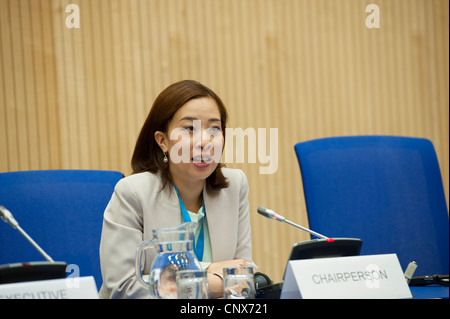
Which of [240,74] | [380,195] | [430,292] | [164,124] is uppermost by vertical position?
[240,74]

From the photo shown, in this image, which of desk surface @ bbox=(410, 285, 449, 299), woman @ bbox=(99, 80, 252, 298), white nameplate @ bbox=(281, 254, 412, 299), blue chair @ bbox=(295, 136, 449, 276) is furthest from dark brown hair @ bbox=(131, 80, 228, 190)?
white nameplate @ bbox=(281, 254, 412, 299)

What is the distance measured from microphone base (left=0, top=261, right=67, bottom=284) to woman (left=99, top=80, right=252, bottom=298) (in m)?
0.54

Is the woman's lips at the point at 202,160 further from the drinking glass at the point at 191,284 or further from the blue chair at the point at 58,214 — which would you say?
the drinking glass at the point at 191,284

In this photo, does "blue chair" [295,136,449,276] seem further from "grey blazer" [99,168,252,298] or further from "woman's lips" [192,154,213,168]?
"woman's lips" [192,154,213,168]

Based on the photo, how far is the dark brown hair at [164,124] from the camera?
193 cm

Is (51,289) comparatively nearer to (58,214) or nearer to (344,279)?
(344,279)

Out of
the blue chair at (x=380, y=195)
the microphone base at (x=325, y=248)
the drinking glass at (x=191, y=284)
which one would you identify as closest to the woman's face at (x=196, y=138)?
the blue chair at (x=380, y=195)

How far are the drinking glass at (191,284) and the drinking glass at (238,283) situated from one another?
0.26 feet

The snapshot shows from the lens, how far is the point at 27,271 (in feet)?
3.59

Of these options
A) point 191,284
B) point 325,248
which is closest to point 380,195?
point 325,248

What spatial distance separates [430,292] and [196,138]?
0.81m

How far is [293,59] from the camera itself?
3473 mm

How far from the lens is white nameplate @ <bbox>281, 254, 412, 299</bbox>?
3.75ft

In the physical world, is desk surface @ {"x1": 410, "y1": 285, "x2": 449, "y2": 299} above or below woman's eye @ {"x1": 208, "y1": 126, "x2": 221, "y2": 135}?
below
